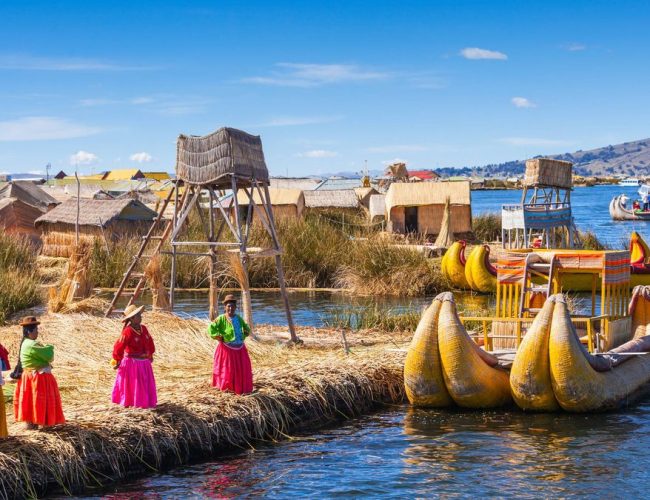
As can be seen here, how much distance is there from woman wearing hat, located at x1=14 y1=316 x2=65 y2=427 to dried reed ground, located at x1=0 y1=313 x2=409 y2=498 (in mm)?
162

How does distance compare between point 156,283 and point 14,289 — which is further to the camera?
point 14,289

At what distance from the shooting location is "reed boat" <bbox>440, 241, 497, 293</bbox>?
998 inches

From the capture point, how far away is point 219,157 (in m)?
14.8

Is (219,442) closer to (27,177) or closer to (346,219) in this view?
(346,219)

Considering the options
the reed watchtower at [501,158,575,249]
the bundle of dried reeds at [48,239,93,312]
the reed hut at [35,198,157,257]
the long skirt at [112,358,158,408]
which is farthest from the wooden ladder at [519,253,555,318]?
the reed hut at [35,198,157,257]

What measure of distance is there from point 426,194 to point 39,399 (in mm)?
30548

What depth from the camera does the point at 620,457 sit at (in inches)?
424

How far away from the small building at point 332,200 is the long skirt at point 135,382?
3264 cm

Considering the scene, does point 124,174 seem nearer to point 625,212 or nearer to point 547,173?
point 625,212

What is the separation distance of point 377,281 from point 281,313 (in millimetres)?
3832

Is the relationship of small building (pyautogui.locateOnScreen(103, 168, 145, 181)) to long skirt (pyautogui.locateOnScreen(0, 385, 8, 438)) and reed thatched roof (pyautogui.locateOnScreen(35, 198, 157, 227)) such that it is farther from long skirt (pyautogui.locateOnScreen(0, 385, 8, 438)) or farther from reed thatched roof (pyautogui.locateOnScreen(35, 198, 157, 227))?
long skirt (pyautogui.locateOnScreen(0, 385, 8, 438))

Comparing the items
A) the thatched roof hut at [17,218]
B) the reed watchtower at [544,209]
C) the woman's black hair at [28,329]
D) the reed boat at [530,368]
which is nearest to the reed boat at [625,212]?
the reed watchtower at [544,209]

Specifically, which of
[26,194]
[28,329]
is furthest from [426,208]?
[28,329]

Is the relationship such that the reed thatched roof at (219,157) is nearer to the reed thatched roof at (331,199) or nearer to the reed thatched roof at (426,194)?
the reed thatched roof at (426,194)
